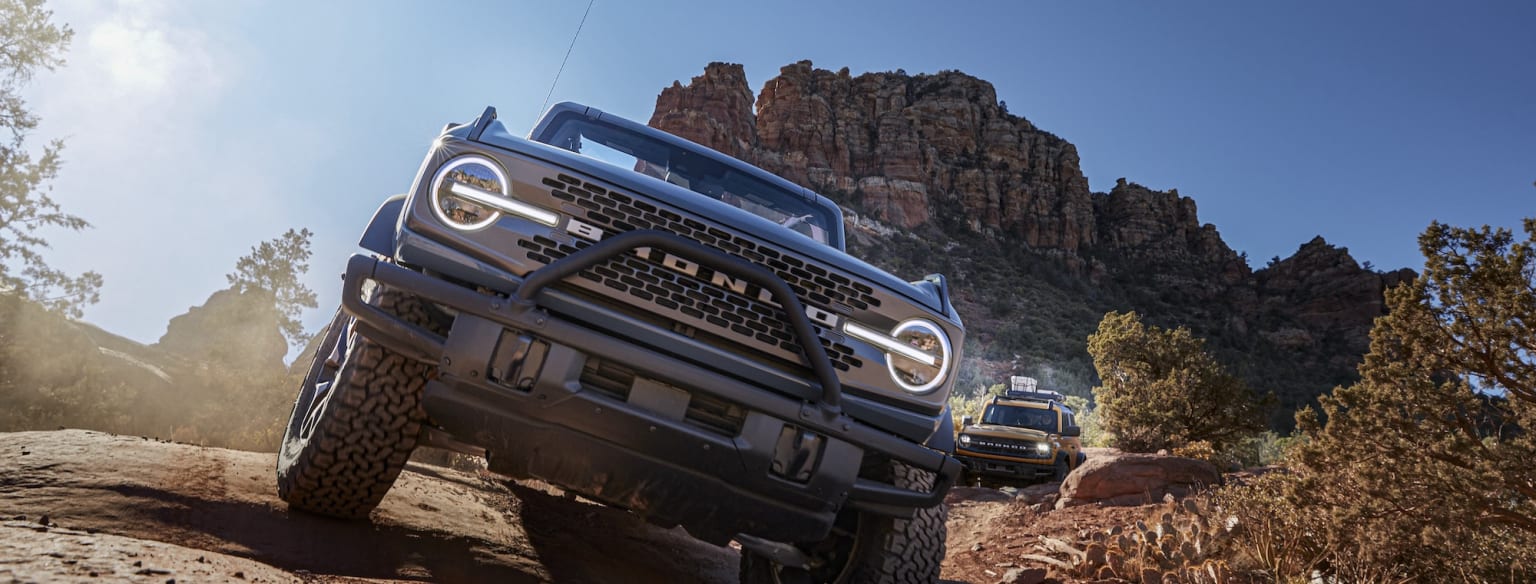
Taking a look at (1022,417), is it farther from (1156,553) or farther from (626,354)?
(626,354)

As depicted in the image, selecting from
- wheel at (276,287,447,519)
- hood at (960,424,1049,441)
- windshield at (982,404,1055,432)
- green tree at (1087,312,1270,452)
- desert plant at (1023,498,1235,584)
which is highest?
green tree at (1087,312,1270,452)

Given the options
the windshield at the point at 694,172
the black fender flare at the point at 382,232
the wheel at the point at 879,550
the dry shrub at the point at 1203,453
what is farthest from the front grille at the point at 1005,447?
the black fender flare at the point at 382,232

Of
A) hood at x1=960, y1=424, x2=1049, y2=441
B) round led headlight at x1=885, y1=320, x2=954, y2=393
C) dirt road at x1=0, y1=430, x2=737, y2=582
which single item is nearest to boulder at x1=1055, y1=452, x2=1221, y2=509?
hood at x1=960, y1=424, x2=1049, y2=441

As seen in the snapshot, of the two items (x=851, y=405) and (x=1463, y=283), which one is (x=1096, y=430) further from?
(x=851, y=405)

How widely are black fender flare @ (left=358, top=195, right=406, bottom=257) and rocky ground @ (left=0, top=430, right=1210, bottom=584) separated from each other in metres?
1.10

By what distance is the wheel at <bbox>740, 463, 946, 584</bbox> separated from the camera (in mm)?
2986

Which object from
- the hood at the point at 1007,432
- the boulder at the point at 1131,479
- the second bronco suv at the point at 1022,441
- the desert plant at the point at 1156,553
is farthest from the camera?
the hood at the point at 1007,432

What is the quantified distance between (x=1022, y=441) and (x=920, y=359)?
1130 cm

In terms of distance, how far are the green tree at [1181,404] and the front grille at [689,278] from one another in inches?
602

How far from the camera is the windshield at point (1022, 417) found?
1392cm

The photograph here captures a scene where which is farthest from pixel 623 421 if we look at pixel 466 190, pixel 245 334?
pixel 245 334

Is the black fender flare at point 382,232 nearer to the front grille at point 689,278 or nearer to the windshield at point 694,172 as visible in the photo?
the front grille at point 689,278

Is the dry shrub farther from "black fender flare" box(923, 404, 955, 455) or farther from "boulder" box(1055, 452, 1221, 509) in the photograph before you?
"black fender flare" box(923, 404, 955, 455)

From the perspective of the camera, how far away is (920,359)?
107 inches
